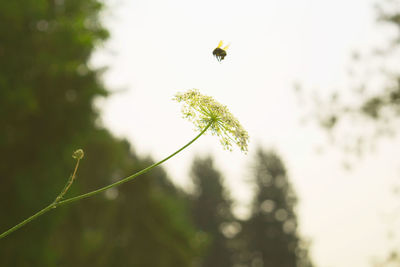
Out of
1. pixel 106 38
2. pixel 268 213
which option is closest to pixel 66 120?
pixel 106 38

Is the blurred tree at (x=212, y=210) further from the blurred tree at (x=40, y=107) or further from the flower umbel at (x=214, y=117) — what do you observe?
the flower umbel at (x=214, y=117)

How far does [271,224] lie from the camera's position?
4181 centimetres

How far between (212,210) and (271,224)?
6.94 meters

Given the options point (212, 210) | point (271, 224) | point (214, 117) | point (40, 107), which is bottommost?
point (214, 117)

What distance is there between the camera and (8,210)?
9195 mm

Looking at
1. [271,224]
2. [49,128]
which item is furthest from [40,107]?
[271,224]

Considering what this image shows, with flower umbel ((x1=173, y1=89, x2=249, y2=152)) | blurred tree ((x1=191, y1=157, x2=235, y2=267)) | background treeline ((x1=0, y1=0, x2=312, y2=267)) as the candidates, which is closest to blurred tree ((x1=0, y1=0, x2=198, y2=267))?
background treeline ((x1=0, y1=0, x2=312, y2=267))

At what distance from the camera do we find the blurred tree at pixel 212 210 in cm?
4312

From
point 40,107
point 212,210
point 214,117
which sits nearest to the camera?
point 214,117

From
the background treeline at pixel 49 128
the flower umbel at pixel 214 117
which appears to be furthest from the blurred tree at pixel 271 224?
the flower umbel at pixel 214 117

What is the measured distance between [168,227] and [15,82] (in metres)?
13.7

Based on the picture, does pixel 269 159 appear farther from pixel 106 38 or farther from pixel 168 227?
pixel 106 38

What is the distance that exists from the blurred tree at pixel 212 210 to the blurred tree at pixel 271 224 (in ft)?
6.57

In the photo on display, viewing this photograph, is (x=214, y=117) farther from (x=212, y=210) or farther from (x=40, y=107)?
(x=212, y=210)
